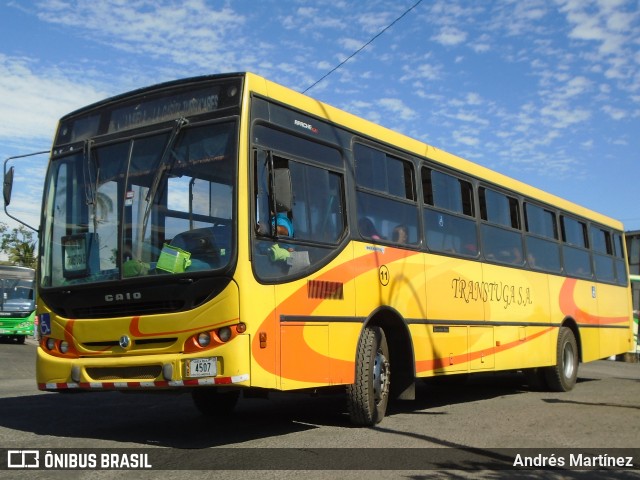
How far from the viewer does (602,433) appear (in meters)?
8.25

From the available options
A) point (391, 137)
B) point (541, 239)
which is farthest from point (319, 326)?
point (541, 239)

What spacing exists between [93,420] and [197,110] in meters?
3.87

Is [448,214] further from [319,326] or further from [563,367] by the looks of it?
[563,367]

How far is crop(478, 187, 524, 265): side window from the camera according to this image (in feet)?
36.9

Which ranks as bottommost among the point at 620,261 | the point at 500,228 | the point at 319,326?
the point at 319,326

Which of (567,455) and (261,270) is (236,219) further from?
(567,455)

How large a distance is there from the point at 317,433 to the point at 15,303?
24.5m

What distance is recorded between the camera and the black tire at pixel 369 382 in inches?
310

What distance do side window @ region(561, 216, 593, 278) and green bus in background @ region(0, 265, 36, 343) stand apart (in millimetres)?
22182

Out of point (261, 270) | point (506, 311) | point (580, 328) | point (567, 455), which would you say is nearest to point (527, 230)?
point (506, 311)

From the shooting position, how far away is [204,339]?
6582 millimetres

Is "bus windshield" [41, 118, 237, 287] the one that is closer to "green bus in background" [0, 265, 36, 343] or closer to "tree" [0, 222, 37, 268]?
"green bus in background" [0, 265, 36, 343]

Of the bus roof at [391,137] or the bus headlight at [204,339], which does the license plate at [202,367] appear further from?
the bus roof at [391,137]

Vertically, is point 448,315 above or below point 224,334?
above
